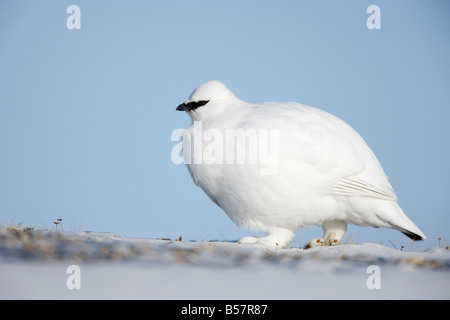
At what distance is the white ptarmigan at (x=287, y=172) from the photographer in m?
6.15

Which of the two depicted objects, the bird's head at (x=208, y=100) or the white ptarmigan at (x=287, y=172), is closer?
the white ptarmigan at (x=287, y=172)

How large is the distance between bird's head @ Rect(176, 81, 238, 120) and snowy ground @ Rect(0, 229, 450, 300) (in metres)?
1.84

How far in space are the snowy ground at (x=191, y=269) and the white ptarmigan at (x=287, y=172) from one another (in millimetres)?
510

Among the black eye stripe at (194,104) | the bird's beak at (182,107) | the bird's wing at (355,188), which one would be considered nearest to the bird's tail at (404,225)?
the bird's wing at (355,188)

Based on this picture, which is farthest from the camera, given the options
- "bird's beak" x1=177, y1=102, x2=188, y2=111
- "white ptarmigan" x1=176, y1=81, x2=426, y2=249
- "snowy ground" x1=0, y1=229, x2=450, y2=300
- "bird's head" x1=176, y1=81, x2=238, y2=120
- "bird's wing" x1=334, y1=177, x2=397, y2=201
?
"bird's beak" x1=177, y1=102, x2=188, y2=111

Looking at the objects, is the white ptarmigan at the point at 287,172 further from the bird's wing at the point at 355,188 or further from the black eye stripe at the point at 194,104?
the black eye stripe at the point at 194,104

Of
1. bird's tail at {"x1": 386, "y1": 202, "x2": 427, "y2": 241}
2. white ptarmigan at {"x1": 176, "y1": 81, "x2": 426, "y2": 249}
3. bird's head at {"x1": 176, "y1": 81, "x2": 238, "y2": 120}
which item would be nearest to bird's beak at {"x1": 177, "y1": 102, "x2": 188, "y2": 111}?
bird's head at {"x1": 176, "y1": 81, "x2": 238, "y2": 120}

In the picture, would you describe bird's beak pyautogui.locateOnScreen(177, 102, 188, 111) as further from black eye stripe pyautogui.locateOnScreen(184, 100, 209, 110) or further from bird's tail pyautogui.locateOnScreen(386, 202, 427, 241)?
bird's tail pyautogui.locateOnScreen(386, 202, 427, 241)

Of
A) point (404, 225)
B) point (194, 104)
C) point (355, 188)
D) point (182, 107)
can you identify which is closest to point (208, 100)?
point (194, 104)

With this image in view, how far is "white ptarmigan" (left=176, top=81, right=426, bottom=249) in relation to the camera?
20.2 ft

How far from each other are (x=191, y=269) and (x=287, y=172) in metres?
1.87

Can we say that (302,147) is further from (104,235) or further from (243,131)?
(104,235)

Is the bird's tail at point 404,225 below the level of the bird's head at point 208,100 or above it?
below

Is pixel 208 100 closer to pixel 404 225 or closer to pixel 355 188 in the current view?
pixel 355 188
